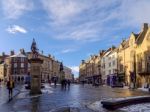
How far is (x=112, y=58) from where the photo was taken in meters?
130

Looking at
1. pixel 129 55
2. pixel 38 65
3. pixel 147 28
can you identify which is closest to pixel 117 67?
pixel 129 55

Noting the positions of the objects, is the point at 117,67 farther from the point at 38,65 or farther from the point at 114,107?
the point at 114,107

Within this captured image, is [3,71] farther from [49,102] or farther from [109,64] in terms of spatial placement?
[49,102]

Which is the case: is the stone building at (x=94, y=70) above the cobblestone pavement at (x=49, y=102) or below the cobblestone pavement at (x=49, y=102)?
above

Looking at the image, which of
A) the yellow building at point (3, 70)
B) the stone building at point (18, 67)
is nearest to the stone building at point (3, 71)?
the yellow building at point (3, 70)

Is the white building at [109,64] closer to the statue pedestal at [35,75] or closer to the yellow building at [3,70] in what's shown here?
the yellow building at [3,70]

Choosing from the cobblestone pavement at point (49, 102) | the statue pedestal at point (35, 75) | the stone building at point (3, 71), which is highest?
the stone building at point (3, 71)

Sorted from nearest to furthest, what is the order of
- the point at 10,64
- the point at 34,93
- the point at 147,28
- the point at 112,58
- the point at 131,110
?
the point at 131,110
the point at 34,93
the point at 147,28
the point at 112,58
the point at 10,64

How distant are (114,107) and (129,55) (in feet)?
276

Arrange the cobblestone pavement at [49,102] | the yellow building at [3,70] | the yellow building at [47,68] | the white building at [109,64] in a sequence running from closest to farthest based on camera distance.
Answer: the cobblestone pavement at [49,102], the white building at [109,64], the yellow building at [3,70], the yellow building at [47,68]

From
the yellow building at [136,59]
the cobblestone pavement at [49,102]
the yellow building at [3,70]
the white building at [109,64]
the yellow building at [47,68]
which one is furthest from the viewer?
the yellow building at [47,68]

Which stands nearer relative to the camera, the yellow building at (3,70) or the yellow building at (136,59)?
the yellow building at (136,59)

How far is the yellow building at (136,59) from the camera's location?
9025 centimetres

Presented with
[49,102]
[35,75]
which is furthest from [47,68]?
[49,102]
